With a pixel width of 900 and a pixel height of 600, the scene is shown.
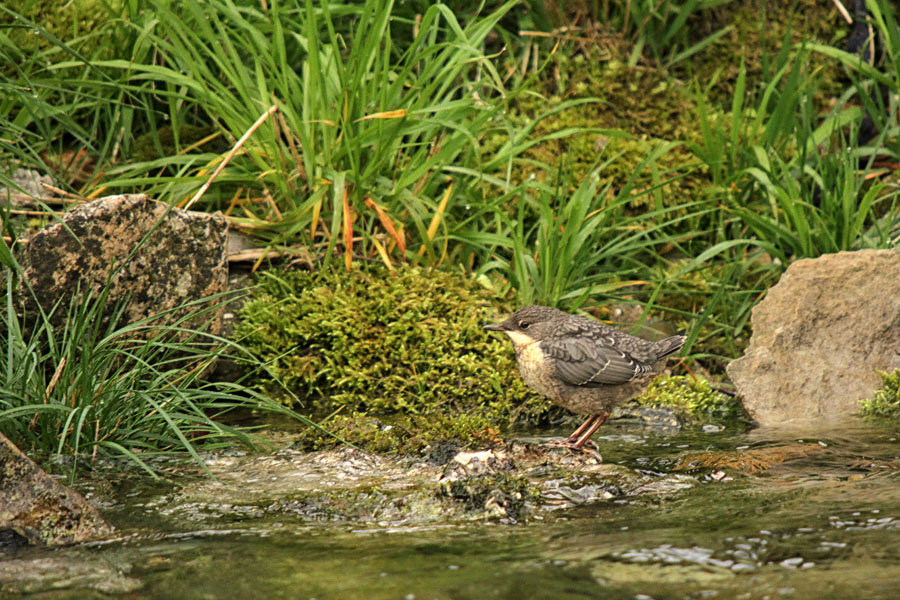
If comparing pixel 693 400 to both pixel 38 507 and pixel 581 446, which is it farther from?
pixel 38 507

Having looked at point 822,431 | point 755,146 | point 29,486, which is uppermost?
point 755,146

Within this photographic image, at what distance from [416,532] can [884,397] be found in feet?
10.5

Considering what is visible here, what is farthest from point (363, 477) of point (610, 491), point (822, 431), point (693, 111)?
point (693, 111)

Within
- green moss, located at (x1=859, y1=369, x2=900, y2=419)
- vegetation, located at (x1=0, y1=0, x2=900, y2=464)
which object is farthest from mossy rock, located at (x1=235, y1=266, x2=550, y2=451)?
green moss, located at (x1=859, y1=369, x2=900, y2=419)

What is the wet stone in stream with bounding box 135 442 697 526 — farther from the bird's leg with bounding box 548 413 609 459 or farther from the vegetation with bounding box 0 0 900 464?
the vegetation with bounding box 0 0 900 464

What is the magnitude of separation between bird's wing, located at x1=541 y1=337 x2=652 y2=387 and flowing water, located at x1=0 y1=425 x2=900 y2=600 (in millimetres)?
841

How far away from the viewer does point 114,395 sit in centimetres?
434

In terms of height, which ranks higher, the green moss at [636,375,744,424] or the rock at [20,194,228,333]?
the rock at [20,194,228,333]

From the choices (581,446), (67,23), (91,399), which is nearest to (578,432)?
(581,446)

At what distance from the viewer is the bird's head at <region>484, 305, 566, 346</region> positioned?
5.28 m

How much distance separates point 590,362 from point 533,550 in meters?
1.85

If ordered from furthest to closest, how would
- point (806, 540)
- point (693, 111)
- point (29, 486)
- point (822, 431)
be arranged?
point (693, 111) → point (822, 431) → point (29, 486) → point (806, 540)

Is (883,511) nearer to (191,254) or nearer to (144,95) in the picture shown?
(191,254)

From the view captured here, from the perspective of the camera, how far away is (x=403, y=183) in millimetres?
6238
